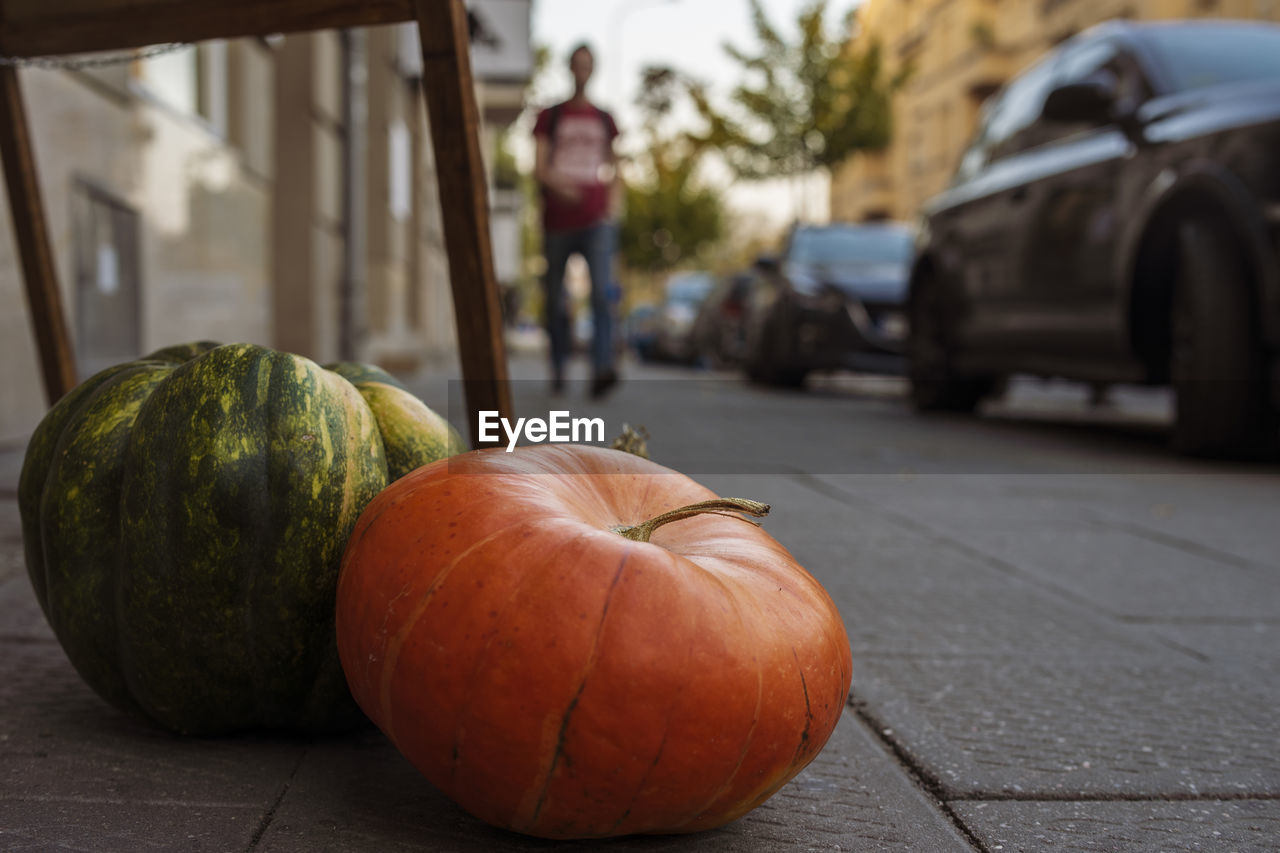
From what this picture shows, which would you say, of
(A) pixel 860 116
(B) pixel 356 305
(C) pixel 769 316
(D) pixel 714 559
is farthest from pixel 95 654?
(A) pixel 860 116

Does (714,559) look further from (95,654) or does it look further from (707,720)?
(95,654)

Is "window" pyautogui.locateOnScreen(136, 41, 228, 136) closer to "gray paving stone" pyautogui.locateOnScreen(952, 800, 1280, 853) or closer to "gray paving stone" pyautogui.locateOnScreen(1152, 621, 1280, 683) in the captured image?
"gray paving stone" pyautogui.locateOnScreen(1152, 621, 1280, 683)

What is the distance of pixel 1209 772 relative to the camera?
172cm

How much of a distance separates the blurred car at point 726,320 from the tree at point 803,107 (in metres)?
9.88

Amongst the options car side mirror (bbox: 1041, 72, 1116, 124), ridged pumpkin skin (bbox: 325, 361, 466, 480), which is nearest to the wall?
ridged pumpkin skin (bbox: 325, 361, 466, 480)

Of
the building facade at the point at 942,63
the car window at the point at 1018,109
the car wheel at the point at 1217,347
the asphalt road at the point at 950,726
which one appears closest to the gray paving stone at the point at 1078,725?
the asphalt road at the point at 950,726


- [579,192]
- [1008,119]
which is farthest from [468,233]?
[1008,119]

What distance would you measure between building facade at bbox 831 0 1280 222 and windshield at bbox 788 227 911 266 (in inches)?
664

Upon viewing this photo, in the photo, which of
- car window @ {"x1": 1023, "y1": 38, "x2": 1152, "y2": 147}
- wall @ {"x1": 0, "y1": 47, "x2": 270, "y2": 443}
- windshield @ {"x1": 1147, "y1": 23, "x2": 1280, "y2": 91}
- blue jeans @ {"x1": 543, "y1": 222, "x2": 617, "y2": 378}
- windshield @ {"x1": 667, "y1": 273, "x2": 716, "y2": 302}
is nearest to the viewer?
wall @ {"x1": 0, "y1": 47, "x2": 270, "y2": 443}

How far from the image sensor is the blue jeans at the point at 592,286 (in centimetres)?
791

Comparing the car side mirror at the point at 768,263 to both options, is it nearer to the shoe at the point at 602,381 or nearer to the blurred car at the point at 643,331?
the shoe at the point at 602,381

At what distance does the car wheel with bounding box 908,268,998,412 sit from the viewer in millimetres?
7836

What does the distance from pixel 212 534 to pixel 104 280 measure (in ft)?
14.6

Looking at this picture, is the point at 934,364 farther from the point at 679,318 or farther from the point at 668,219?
the point at 668,219
